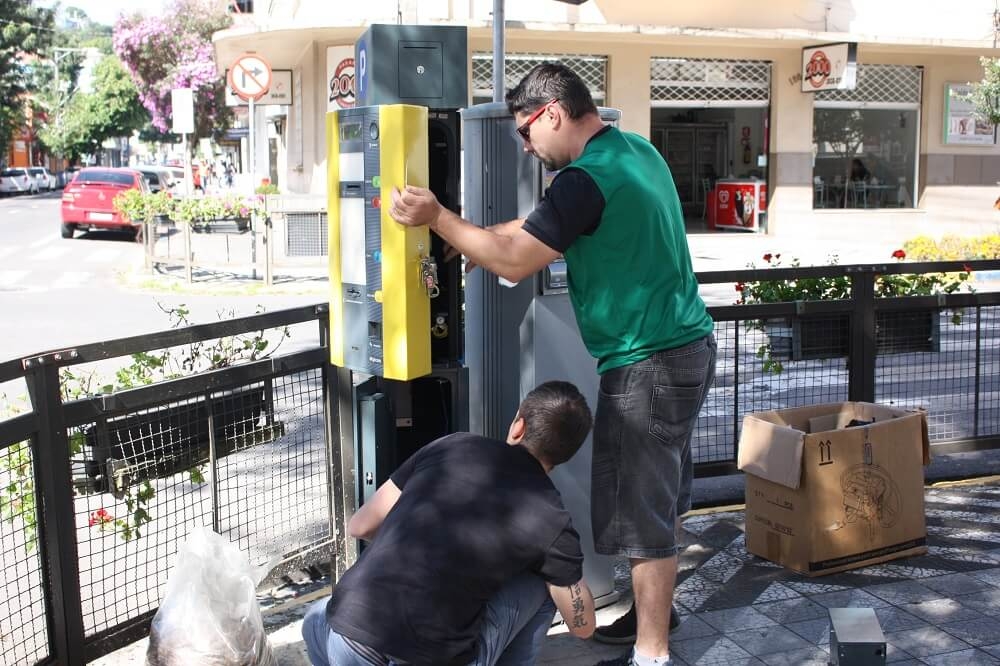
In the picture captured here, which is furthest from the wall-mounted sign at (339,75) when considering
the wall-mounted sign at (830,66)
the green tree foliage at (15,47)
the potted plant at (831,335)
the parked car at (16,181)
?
the parked car at (16,181)

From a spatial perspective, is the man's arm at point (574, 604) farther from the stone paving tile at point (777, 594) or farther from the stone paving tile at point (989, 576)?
the stone paving tile at point (989, 576)

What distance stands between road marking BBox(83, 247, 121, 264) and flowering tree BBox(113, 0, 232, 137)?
51.6 feet

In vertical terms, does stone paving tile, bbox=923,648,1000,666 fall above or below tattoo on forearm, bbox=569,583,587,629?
below

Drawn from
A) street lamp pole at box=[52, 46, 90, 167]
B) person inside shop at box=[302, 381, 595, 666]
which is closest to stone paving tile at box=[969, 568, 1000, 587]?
person inside shop at box=[302, 381, 595, 666]

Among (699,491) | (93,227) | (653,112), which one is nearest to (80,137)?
(93,227)

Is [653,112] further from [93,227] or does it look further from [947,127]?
[93,227]

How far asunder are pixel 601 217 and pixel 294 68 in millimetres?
19564

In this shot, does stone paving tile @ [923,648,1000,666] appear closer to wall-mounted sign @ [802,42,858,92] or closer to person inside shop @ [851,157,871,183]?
wall-mounted sign @ [802,42,858,92]

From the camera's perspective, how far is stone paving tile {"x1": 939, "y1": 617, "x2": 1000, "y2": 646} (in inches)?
152

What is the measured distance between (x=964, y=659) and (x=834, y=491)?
2.85 feet

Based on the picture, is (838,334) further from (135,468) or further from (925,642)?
(135,468)

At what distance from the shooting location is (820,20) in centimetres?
1997

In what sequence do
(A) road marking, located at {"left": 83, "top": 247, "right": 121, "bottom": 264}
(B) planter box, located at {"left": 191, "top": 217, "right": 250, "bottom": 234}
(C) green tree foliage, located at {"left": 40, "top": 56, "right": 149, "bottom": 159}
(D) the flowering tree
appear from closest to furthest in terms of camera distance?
(B) planter box, located at {"left": 191, "top": 217, "right": 250, "bottom": 234} → (A) road marking, located at {"left": 83, "top": 247, "right": 121, "bottom": 264} → (D) the flowering tree → (C) green tree foliage, located at {"left": 40, "top": 56, "right": 149, "bottom": 159}

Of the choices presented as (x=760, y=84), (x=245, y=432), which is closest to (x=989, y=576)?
(x=245, y=432)
